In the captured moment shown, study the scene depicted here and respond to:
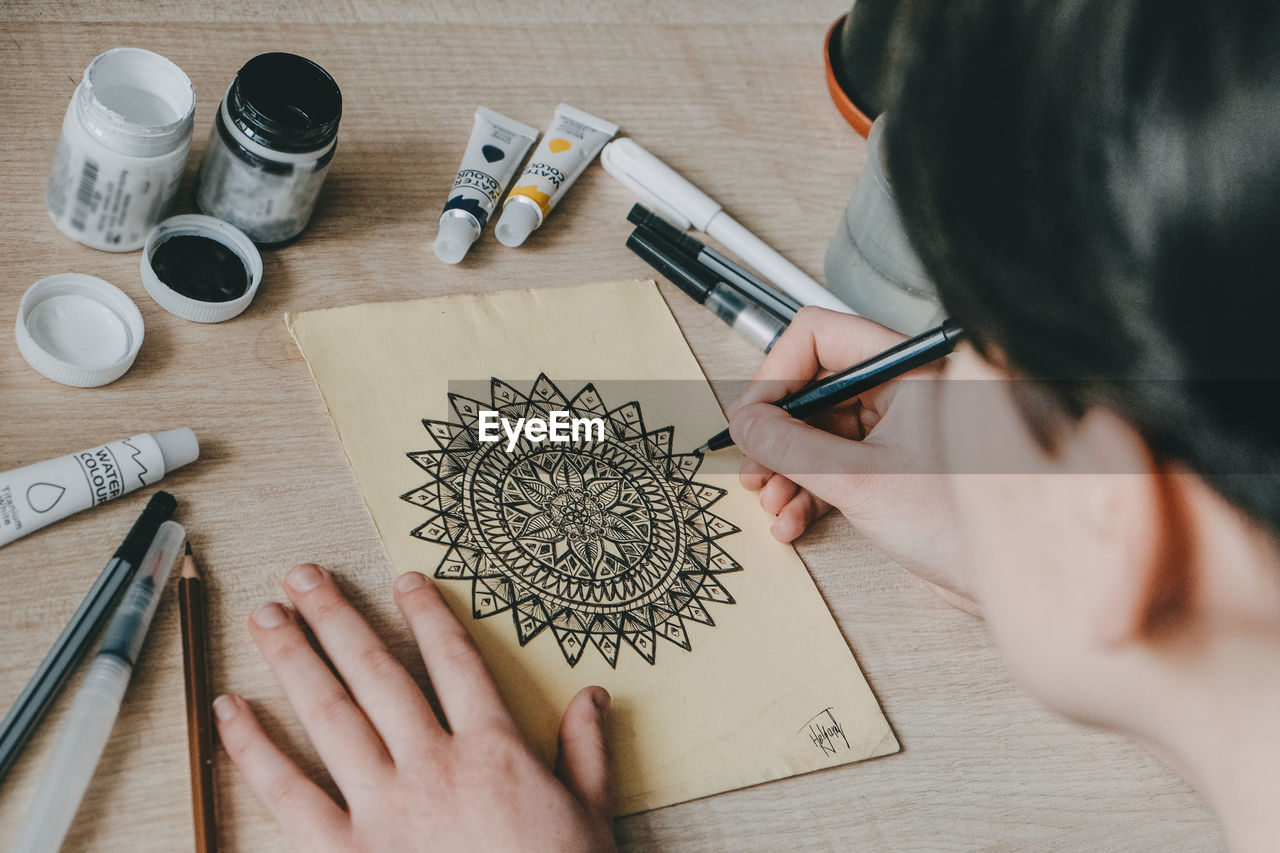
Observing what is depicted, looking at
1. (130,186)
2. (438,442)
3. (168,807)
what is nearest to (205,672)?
(168,807)

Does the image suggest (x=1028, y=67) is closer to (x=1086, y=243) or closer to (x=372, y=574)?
(x=1086, y=243)

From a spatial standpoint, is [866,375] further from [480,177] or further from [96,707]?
[96,707]

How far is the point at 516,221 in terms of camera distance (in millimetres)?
682

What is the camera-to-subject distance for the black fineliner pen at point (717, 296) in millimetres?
695

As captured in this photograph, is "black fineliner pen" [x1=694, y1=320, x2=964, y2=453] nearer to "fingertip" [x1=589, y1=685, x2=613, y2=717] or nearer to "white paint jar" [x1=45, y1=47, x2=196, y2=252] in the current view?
"fingertip" [x1=589, y1=685, x2=613, y2=717]

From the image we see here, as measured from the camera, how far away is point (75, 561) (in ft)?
1.55

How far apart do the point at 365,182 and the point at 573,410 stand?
0.24 meters

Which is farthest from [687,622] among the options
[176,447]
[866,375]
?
[176,447]

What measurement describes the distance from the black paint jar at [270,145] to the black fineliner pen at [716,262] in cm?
24

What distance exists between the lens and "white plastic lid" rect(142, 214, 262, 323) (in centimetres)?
57

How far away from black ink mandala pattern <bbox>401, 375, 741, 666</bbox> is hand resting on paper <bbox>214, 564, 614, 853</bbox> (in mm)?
46
